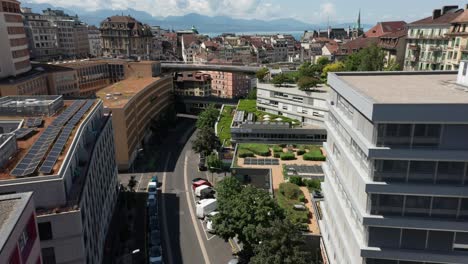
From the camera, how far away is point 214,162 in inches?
2638

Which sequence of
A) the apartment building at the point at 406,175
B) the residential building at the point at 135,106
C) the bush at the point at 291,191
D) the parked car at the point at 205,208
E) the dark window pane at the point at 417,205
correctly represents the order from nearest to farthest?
the apartment building at the point at 406,175, the dark window pane at the point at 417,205, the bush at the point at 291,191, the parked car at the point at 205,208, the residential building at the point at 135,106

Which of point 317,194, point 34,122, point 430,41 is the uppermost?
point 430,41

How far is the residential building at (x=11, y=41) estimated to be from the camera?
229ft

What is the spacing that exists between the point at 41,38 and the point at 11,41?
82027 mm

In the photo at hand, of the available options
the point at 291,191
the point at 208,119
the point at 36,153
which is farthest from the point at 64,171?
the point at 208,119

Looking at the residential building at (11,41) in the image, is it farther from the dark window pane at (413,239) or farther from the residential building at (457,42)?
the residential building at (457,42)

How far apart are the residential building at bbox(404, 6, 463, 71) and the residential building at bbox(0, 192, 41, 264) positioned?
225 feet

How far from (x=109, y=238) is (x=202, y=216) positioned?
12.9m

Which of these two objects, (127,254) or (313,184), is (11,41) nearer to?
(127,254)

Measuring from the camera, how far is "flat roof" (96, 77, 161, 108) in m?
68.7

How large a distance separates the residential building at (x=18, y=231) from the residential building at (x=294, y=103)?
60622 mm

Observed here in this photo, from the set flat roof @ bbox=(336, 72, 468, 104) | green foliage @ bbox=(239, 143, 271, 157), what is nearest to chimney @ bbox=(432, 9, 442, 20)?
green foliage @ bbox=(239, 143, 271, 157)

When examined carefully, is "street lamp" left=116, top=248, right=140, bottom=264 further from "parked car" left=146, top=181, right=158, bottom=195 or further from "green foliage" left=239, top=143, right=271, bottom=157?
"green foliage" left=239, top=143, right=271, bottom=157

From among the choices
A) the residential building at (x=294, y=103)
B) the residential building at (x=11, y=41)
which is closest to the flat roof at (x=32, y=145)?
the residential building at (x=11, y=41)
